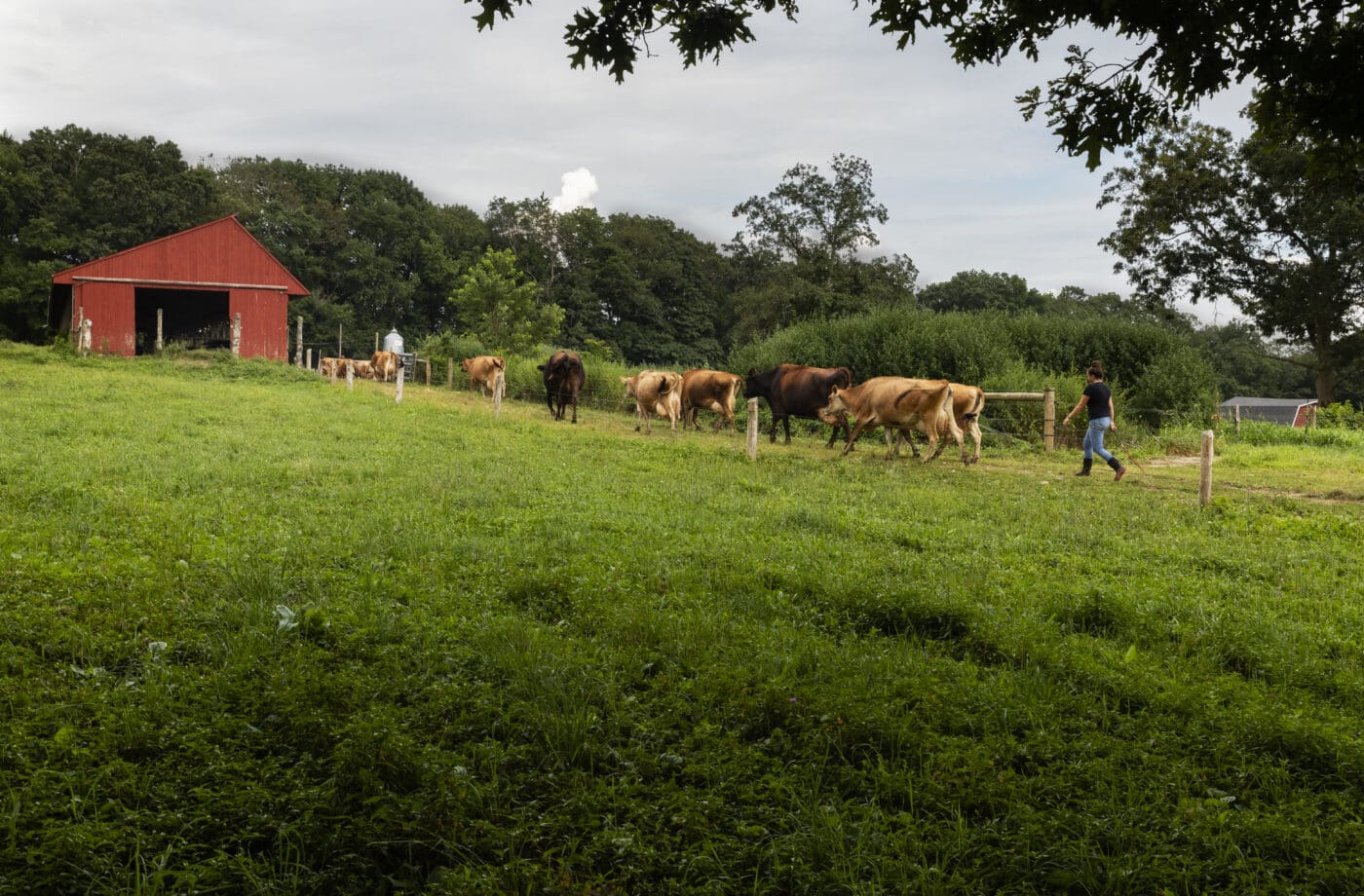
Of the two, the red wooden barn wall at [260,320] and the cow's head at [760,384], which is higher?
the red wooden barn wall at [260,320]

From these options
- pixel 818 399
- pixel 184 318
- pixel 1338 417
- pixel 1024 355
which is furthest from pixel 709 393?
pixel 184 318

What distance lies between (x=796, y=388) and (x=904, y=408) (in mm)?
4819

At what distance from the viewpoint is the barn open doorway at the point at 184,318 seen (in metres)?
38.8

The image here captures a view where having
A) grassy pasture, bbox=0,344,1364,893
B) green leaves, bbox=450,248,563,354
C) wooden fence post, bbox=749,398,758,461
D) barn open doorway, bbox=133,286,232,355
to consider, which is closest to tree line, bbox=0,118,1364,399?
green leaves, bbox=450,248,563,354

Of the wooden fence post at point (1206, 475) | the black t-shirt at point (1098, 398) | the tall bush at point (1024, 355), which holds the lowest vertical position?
the wooden fence post at point (1206, 475)

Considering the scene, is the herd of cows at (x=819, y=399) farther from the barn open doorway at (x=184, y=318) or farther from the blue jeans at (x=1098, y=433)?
the barn open doorway at (x=184, y=318)

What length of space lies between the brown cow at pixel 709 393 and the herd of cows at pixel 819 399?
2 centimetres

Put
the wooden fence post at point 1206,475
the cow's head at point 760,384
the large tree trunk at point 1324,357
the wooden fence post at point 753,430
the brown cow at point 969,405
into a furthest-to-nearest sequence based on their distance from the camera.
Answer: the large tree trunk at point 1324,357
the cow's head at point 760,384
the brown cow at point 969,405
the wooden fence post at point 753,430
the wooden fence post at point 1206,475

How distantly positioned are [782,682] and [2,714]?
3.35 metres

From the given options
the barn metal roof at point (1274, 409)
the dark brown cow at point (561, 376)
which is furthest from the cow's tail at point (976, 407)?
the barn metal roof at point (1274, 409)

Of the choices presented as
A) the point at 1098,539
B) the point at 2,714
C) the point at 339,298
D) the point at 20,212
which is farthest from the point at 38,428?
the point at 339,298

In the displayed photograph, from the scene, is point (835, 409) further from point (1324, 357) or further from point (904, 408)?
point (1324, 357)

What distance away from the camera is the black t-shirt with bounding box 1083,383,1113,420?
14.0 m

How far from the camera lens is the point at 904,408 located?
53.0 ft
